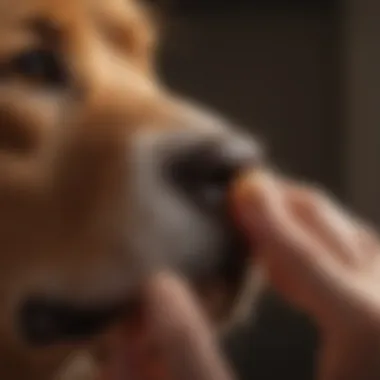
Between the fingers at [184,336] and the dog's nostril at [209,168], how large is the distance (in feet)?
0.45

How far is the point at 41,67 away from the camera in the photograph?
0.87 meters

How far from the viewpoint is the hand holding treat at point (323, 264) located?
0.54 meters

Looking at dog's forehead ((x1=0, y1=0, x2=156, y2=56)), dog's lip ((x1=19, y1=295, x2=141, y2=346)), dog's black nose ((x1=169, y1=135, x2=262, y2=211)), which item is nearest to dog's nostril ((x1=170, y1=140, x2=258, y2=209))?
dog's black nose ((x1=169, y1=135, x2=262, y2=211))

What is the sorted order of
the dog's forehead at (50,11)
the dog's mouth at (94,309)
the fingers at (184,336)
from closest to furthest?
the fingers at (184,336), the dog's mouth at (94,309), the dog's forehead at (50,11)

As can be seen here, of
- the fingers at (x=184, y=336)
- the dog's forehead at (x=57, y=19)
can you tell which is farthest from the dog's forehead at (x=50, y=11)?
the fingers at (x=184, y=336)

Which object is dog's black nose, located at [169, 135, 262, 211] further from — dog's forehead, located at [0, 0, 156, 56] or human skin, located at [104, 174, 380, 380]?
dog's forehead, located at [0, 0, 156, 56]

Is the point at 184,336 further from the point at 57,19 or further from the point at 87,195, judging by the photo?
the point at 57,19

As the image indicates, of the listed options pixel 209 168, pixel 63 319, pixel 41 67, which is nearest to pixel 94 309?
pixel 63 319

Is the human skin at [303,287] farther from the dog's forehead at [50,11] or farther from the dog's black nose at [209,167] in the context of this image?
the dog's forehead at [50,11]

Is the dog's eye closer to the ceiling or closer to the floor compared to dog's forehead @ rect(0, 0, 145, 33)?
closer to the floor

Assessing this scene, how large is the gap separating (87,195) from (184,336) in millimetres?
236

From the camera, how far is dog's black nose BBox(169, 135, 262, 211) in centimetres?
71

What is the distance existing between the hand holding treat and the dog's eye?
0.27 m

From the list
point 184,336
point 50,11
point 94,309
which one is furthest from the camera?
point 50,11
